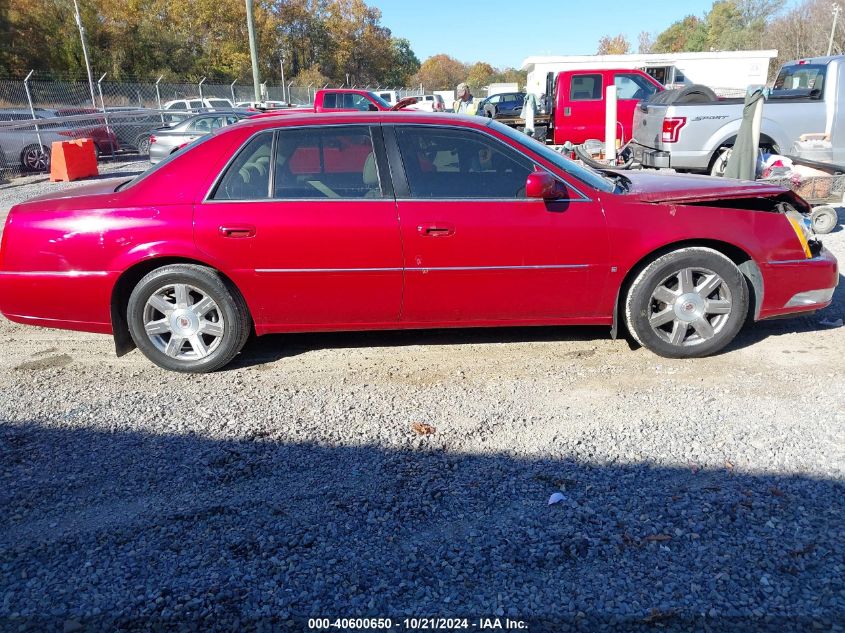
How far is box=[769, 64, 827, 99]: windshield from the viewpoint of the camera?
371 inches

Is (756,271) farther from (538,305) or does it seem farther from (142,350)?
(142,350)

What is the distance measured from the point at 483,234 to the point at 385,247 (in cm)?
63

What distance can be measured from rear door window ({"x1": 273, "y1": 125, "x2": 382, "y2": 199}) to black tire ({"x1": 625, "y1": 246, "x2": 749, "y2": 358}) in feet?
6.15

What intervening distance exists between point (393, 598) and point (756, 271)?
3.32m

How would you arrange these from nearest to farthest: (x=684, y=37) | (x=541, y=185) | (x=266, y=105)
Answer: (x=541, y=185), (x=266, y=105), (x=684, y=37)

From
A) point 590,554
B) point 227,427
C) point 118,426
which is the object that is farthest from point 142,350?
point 590,554

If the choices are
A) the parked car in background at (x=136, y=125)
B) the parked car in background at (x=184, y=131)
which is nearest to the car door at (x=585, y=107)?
the parked car in background at (x=184, y=131)

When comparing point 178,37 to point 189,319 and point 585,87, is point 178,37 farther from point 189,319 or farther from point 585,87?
point 189,319

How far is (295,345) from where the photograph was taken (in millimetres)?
4844

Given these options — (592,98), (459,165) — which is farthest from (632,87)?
(459,165)

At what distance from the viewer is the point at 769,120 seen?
949 centimetres

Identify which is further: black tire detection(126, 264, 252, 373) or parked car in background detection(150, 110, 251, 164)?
parked car in background detection(150, 110, 251, 164)

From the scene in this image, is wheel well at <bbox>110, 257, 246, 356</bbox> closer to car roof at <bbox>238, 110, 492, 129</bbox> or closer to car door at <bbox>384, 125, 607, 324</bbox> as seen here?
car roof at <bbox>238, 110, 492, 129</bbox>

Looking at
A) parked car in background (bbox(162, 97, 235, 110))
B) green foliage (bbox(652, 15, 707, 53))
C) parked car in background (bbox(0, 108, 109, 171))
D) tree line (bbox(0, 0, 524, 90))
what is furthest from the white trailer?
green foliage (bbox(652, 15, 707, 53))
